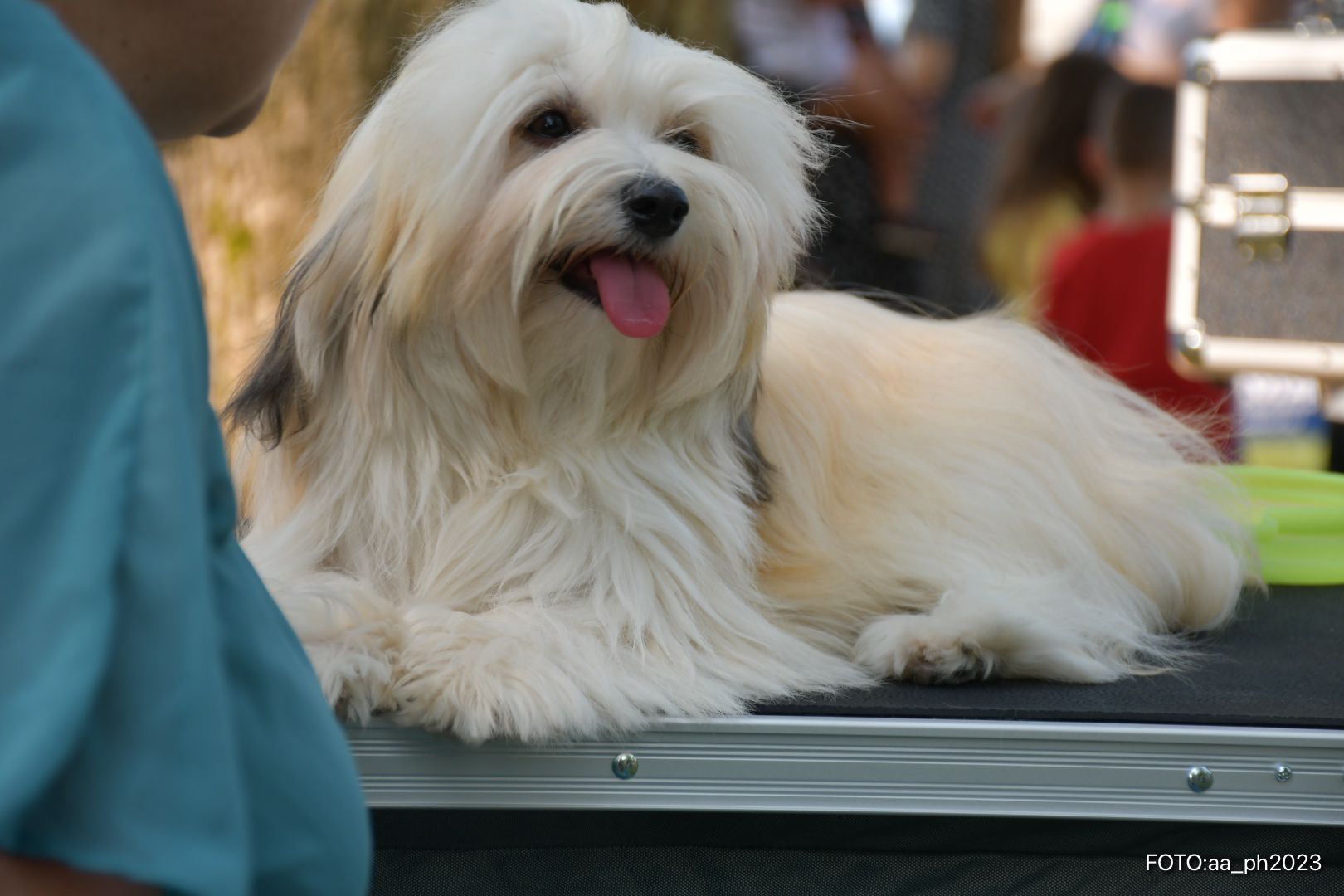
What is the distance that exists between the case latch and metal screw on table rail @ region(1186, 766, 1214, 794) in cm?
215

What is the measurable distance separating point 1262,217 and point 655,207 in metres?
2.19

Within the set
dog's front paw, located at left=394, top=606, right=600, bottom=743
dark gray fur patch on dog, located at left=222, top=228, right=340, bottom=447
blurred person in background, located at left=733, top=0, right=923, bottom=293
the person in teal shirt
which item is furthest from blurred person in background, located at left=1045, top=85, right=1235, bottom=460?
the person in teal shirt

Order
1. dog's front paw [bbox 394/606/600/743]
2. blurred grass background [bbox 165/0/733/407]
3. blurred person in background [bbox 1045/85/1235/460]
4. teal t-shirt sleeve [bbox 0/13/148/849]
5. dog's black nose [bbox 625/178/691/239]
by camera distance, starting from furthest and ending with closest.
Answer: blurred person in background [bbox 1045/85/1235/460] < blurred grass background [bbox 165/0/733/407] < dog's black nose [bbox 625/178/691/239] < dog's front paw [bbox 394/606/600/743] < teal t-shirt sleeve [bbox 0/13/148/849]

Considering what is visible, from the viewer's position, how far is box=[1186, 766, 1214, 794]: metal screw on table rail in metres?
1.64

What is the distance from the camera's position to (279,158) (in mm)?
4113

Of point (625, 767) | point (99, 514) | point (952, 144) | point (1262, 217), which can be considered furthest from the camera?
point (952, 144)

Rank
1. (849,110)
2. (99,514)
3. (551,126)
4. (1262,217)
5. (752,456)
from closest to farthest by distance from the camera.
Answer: (99,514), (551,126), (752,456), (1262,217), (849,110)

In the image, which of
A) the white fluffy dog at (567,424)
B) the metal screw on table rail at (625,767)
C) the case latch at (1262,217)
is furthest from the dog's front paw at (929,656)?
the case latch at (1262,217)

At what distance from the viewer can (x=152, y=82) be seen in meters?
0.88

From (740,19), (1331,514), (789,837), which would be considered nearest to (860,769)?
(789,837)

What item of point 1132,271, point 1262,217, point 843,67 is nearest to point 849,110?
point 843,67

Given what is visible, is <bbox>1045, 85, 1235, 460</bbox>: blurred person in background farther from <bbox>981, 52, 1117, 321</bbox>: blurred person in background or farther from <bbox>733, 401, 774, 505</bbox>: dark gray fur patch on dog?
<bbox>733, 401, 774, 505</bbox>: dark gray fur patch on dog

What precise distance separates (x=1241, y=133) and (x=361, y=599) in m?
2.61

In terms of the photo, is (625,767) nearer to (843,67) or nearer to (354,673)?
(354,673)
